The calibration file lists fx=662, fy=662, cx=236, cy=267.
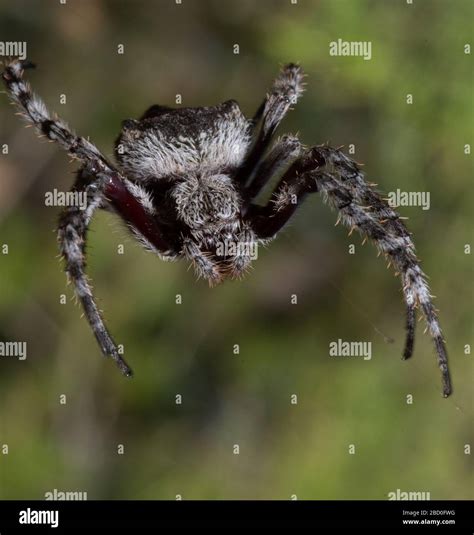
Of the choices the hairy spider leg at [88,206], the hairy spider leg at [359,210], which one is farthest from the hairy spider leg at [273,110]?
the hairy spider leg at [88,206]

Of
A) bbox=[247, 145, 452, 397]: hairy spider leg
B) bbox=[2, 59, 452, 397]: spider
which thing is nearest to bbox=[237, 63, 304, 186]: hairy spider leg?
bbox=[2, 59, 452, 397]: spider

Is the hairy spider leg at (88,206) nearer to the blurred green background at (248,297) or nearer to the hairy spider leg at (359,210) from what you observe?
the hairy spider leg at (359,210)

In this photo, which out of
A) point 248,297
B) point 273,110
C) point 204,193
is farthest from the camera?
point 248,297

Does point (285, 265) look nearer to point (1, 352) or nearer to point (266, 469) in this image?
point (266, 469)

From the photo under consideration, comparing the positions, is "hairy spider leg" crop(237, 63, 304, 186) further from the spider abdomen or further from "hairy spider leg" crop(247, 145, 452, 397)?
"hairy spider leg" crop(247, 145, 452, 397)

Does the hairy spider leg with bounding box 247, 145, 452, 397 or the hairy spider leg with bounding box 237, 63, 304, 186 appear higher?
the hairy spider leg with bounding box 237, 63, 304, 186

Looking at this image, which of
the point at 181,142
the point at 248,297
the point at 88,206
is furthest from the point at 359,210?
the point at 248,297

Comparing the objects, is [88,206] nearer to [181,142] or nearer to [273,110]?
[181,142]

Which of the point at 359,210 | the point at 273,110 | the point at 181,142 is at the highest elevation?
the point at 273,110
